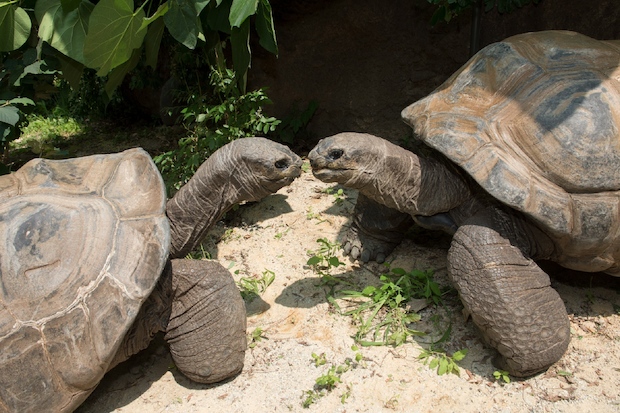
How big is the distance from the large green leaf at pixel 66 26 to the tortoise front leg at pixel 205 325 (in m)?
1.97

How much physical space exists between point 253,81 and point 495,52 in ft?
8.81

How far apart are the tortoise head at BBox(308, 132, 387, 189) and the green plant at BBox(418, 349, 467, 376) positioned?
1100 millimetres

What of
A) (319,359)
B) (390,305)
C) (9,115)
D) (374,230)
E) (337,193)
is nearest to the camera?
(319,359)

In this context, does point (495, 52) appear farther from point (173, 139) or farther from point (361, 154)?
point (173, 139)

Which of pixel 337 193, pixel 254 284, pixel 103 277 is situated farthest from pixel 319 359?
pixel 337 193

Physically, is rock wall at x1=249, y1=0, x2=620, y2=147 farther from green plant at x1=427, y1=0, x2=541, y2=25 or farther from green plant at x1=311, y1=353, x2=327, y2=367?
green plant at x1=311, y1=353, x2=327, y2=367

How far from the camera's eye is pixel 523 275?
10.4ft

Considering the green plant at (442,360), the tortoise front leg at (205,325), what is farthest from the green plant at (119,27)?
the green plant at (442,360)

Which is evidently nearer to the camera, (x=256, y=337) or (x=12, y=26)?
(x=256, y=337)

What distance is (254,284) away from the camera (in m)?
4.04

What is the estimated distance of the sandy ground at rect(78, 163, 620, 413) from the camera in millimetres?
3037

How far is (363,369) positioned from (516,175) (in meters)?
1.41

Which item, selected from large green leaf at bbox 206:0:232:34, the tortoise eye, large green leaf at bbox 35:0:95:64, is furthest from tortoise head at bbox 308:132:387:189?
large green leaf at bbox 35:0:95:64

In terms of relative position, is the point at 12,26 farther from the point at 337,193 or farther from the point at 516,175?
the point at 516,175
